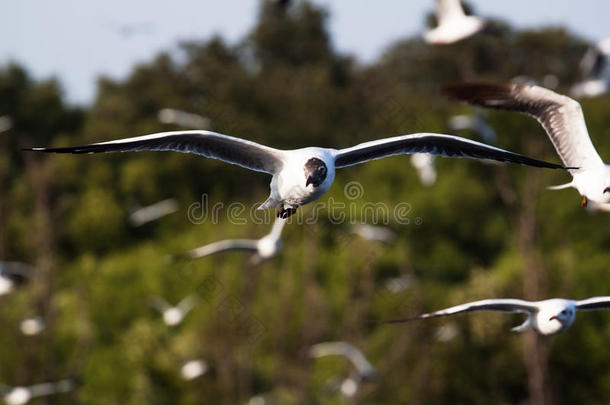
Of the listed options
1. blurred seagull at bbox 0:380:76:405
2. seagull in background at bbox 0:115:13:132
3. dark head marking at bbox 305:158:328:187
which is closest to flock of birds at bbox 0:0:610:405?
dark head marking at bbox 305:158:328:187

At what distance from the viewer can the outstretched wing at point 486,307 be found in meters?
7.43

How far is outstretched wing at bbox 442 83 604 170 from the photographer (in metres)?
8.99

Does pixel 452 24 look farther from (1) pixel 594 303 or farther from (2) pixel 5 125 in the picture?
(2) pixel 5 125

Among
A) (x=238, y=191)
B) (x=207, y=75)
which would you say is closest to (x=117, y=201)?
(x=238, y=191)

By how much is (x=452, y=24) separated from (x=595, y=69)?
22.5ft

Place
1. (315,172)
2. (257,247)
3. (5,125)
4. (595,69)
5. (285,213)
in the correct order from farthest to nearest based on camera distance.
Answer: (5,125) < (595,69) < (257,247) < (285,213) < (315,172)

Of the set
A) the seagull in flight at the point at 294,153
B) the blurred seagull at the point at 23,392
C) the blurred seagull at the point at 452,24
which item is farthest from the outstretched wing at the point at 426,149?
the blurred seagull at the point at 23,392

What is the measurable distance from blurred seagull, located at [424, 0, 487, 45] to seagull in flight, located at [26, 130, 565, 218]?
5.14m

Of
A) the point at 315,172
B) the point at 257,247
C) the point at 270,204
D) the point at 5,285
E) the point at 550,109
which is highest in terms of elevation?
the point at 5,285

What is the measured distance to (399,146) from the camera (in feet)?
27.2

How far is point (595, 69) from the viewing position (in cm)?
1950

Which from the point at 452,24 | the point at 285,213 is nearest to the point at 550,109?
the point at 285,213

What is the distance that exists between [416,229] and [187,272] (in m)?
8.31

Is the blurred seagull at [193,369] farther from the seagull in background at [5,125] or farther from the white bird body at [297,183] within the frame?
the white bird body at [297,183]
